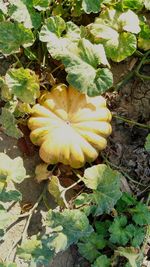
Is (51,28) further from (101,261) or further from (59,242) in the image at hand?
(101,261)

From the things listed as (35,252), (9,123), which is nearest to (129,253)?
(35,252)

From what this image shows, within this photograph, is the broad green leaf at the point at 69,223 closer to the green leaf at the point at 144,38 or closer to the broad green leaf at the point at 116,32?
the broad green leaf at the point at 116,32

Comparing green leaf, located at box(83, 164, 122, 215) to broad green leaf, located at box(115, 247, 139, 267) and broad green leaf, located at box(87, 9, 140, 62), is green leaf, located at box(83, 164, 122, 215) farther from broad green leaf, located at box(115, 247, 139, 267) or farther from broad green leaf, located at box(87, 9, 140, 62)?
broad green leaf, located at box(87, 9, 140, 62)

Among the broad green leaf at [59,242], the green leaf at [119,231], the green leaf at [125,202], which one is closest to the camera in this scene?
the broad green leaf at [59,242]

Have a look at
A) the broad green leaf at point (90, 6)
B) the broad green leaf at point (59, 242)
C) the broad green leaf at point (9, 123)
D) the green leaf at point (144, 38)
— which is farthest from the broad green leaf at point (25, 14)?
the broad green leaf at point (59, 242)

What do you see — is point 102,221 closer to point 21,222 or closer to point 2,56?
point 21,222

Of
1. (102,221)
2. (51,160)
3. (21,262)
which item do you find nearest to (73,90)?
(51,160)

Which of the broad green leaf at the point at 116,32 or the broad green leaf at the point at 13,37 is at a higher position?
the broad green leaf at the point at 13,37
